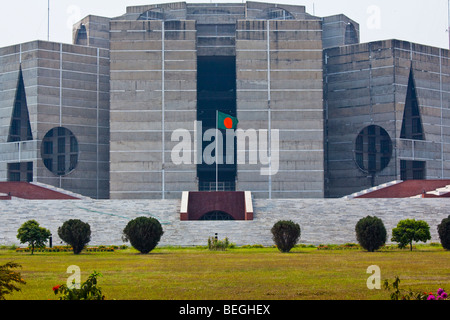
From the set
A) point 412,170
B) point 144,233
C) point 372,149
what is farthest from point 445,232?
point 412,170

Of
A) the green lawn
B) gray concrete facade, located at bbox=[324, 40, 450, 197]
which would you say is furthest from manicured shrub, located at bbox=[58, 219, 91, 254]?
gray concrete facade, located at bbox=[324, 40, 450, 197]

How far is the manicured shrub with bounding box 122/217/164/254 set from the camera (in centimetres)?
3500

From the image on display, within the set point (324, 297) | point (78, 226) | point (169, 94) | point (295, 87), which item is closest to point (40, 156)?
point (169, 94)

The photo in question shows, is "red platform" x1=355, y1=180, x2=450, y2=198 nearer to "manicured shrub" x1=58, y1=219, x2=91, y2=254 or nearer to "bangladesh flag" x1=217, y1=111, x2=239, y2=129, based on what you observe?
"bangladesh flag" x1=217, y1=111, x2=239, y2=129

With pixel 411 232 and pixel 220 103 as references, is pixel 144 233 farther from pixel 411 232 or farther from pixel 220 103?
pixel 220 103

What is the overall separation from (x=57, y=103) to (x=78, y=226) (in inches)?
1459

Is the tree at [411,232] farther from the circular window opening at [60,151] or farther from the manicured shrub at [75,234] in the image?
the circular window opening at [60,151]

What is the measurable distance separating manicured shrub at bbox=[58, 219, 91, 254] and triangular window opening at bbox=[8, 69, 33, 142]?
128ft

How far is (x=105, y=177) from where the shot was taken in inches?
2889

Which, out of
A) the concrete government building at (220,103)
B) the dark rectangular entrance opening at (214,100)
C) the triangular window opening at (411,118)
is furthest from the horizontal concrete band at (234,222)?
the triangular window opening at (411,118)

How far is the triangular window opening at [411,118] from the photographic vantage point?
72.4 metres

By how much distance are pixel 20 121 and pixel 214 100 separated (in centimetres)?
1981

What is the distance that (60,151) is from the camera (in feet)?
237
